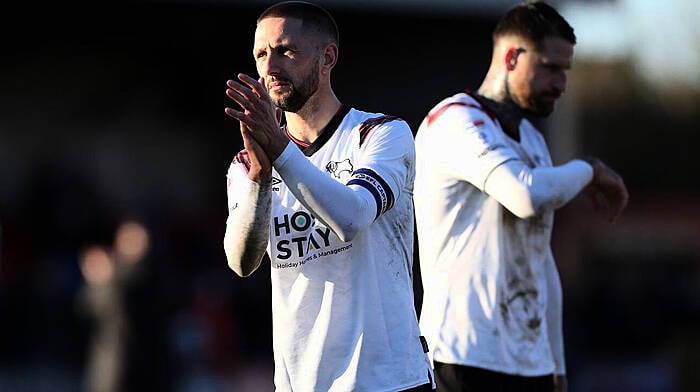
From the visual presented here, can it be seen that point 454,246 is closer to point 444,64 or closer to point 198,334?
point 198,334

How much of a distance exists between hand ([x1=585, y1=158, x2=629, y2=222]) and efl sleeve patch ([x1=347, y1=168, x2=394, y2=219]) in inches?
67.4

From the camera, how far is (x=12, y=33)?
18.0 metres

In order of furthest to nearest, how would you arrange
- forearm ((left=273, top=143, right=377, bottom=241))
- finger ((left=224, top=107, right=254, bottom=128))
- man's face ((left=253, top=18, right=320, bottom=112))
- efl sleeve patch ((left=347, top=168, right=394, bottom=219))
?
1. man's face ((left=253, top=18, right=320, bottom=112))
2. efl sleeve patch ((left=347, top=168, right=394, bottom=219))
3. forearm ((left=273, top=143, right=377, bottom=241))
4. finger ((left=224, top=107, right=254, bottom=128))

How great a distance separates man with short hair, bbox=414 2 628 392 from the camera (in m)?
5.95

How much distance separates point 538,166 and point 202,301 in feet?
28.8

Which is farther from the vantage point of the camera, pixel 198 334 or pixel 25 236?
pixel 25 236

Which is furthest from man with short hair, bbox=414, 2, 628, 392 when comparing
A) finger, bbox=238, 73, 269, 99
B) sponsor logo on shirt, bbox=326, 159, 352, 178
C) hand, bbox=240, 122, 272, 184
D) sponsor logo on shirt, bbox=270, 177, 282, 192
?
finger, bbox=238, 73, 269, 99

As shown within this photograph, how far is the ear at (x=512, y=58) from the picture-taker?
20.9 feet

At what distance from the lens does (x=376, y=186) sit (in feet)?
15.4

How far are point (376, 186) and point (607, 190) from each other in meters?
1.89

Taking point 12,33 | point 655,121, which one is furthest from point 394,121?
point 655,121

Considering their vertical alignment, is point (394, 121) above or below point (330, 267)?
above

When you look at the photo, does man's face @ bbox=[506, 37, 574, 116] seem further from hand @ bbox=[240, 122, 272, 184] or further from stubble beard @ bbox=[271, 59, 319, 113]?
hand @ bbox=[240, 122, 272, 184]

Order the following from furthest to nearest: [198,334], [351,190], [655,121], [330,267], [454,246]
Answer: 1. [655,121]
2. [198,334]
3. [454,246]
4. [330,267]
5. [351,190]
